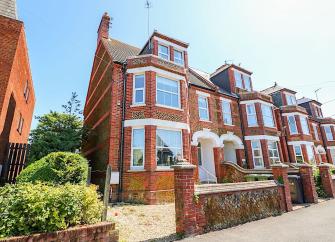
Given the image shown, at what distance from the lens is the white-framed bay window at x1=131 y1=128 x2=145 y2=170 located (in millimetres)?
11727

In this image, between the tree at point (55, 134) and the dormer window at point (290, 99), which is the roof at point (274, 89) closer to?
the dormer window at point (290, 99)

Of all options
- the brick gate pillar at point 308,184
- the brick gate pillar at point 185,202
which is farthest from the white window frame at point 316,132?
the brick gate pillar at point 185,202

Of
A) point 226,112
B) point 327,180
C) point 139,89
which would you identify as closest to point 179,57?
point 139,89

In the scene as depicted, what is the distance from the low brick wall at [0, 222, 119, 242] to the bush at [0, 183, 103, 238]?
0.44 feet

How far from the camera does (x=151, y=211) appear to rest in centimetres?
887

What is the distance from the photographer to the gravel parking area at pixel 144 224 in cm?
580

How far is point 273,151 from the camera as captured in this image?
63.8ft

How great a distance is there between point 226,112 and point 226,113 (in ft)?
0.35

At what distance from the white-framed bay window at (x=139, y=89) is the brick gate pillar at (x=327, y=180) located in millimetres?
12520

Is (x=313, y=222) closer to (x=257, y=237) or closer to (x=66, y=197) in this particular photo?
(x=257, y=237)

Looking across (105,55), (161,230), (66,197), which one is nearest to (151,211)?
(161,230)

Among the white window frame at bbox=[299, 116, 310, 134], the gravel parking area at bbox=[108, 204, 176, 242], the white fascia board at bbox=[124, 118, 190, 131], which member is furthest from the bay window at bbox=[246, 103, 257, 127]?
the gravel parking area at bbox=[108, 204, 176, 242]

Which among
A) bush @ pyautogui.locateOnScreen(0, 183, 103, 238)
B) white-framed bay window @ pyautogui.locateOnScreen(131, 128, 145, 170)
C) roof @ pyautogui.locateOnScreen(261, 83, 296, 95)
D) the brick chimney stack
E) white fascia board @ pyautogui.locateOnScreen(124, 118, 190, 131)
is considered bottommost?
bush @ pyautogui.locateOnScreen(0, 183, 103, 238)

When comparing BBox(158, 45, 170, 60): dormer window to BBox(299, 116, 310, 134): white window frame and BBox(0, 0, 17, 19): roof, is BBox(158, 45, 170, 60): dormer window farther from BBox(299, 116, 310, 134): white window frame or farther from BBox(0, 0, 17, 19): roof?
BBox(299, 116, 310, 134): white window frame
